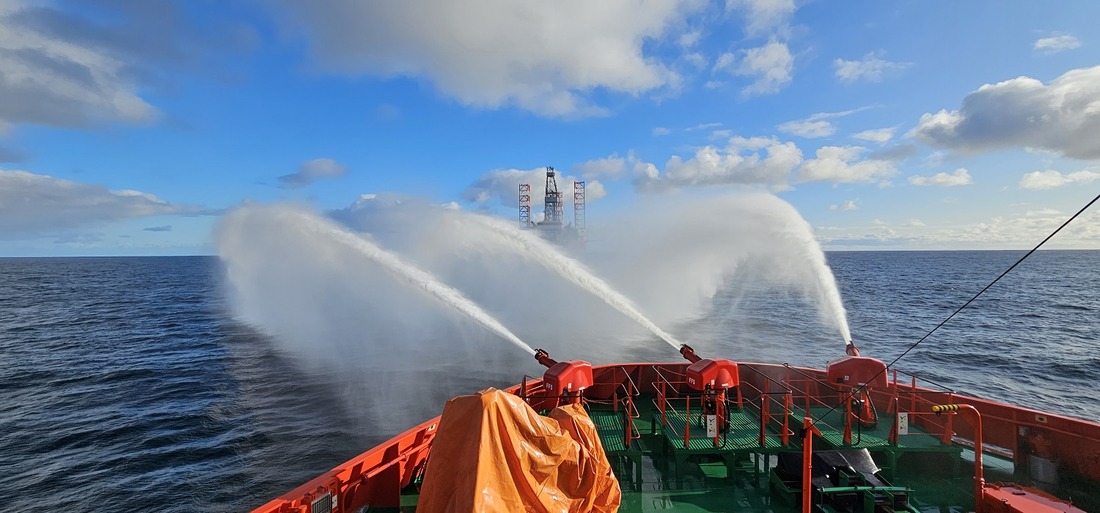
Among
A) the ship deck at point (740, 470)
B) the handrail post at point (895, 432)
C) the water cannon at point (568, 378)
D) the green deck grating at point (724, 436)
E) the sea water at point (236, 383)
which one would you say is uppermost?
the water cannon at point (568, 378)

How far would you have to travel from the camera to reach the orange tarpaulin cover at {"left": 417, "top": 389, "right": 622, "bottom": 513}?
693 centimetres

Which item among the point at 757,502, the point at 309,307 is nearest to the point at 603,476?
the point at 757,502

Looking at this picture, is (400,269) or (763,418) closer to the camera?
(763,418)

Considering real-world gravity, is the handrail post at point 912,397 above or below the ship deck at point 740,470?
above

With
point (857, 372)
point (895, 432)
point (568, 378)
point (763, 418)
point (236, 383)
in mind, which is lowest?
point (236, 383)

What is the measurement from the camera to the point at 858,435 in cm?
1170

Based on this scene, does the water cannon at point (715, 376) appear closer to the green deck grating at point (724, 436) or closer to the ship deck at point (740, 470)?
the green deck grating at point (724, 436)

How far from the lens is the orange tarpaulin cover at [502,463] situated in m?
6.93

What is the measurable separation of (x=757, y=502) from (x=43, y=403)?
38.8m

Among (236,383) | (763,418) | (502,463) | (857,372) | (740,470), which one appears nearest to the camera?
(502,463)

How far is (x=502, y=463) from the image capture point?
7.12 meters

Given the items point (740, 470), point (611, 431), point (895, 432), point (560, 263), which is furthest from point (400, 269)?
point (895, 432)

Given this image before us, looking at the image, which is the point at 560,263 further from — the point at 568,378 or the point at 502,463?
the point at 502,463

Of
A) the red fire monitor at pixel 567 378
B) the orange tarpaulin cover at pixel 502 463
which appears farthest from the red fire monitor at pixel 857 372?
the orange tarpaulin cover at pixel 502 463
